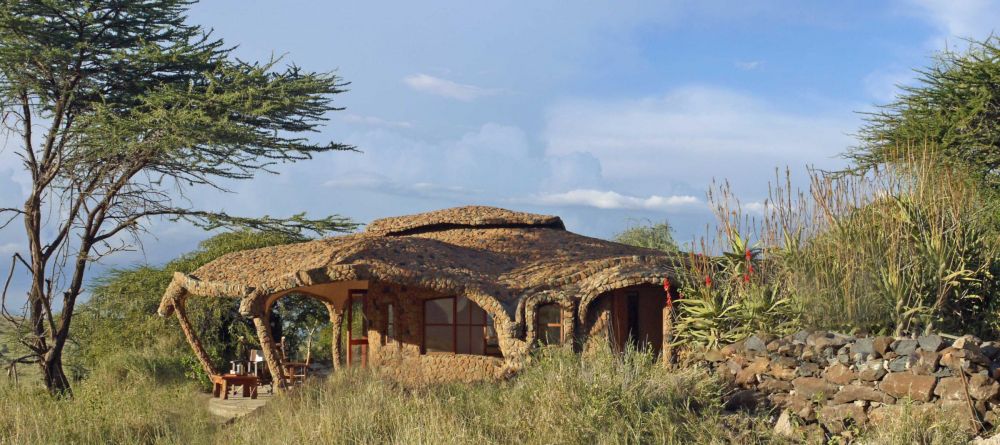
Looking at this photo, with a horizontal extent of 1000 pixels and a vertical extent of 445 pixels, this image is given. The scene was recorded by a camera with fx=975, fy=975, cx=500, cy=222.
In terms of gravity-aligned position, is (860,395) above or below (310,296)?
below

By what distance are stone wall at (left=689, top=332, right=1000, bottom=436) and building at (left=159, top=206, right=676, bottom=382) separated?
8.76 feet

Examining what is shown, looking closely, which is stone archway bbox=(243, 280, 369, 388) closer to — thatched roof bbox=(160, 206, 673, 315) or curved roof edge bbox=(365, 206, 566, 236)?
thatched roof bbox=(160, 206, 673, 315)

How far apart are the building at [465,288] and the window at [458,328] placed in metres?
0.02

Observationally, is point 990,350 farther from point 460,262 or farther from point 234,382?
point 234,382

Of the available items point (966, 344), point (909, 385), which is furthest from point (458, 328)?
point (966, 344)

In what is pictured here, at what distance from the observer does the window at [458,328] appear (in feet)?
53.0

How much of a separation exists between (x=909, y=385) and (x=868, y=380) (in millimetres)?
384

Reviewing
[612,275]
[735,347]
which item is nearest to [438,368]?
[612,275]

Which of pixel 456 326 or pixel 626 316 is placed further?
pixel 456 326

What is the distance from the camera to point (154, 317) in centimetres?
2236

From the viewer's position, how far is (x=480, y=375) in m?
14.8

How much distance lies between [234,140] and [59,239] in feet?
12.6

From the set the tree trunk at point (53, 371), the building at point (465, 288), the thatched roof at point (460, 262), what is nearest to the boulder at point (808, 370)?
the building at point (465, 288)

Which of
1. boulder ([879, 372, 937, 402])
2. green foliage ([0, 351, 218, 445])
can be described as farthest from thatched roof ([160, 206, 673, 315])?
boulder ([879, 372, 937, 402])
